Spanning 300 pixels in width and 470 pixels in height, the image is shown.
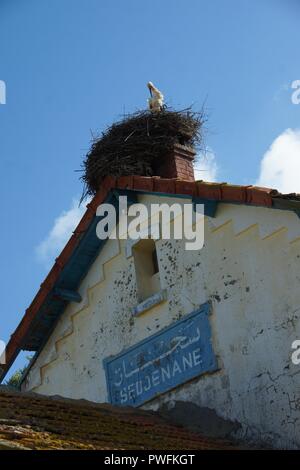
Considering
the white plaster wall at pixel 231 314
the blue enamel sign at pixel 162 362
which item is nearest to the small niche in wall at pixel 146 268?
the white plaster wall at pixel 231 314

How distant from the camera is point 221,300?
10.2 m

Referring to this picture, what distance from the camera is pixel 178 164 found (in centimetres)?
1262

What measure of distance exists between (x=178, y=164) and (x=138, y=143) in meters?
0.71

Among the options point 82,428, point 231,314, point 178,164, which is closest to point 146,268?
point 178,164

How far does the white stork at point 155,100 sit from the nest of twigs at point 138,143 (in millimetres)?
270

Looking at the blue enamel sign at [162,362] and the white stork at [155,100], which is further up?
the white stork at [155,100]

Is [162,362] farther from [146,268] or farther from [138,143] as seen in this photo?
[138,143]

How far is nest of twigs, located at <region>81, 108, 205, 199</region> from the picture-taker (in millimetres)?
12617

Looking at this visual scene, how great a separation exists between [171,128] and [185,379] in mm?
4306

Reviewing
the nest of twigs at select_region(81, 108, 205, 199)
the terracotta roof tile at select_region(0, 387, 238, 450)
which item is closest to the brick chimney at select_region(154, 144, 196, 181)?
the nest of twigs at select_region(81, 108, 205, 199)

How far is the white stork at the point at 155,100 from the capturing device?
550 inches

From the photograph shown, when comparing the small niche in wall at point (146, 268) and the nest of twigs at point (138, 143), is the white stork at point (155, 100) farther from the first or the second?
the small niche in wall at point (146, 268)
